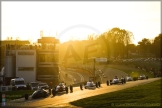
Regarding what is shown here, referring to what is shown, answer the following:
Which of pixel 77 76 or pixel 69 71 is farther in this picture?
pixel 69 71

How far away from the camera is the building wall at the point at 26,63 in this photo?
9194 cm

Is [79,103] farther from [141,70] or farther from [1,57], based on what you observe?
[1,57]

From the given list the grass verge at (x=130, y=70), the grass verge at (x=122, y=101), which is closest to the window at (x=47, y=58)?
the grass verge at (x=130, y=70)

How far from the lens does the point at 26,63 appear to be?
9325 cm

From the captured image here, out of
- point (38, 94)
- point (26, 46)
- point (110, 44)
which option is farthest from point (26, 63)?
point (110, 44)

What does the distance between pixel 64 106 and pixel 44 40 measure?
68.8 metres

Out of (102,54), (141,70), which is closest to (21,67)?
(141,70)

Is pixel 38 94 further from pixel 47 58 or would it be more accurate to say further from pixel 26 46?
pixel 26 46

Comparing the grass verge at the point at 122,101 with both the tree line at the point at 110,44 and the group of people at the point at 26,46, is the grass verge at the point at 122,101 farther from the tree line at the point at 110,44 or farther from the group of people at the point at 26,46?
the tree line at the point at 110,44

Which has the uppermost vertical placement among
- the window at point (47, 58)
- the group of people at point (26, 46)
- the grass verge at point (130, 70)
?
the group of people at point (26, 46)

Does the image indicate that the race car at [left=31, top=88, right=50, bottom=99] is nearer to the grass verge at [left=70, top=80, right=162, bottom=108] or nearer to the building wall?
the grass verge at [left=70, top=80, right=162, bottom=108]

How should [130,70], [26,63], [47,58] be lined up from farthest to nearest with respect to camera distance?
1. [130,70]
2. [47,58]
3. [26,63]

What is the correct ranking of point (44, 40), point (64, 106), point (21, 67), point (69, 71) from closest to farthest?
point (64, 106) < point (21, 67) < point (44, 40) < point (69, 71)

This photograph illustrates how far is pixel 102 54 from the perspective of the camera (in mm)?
173500
